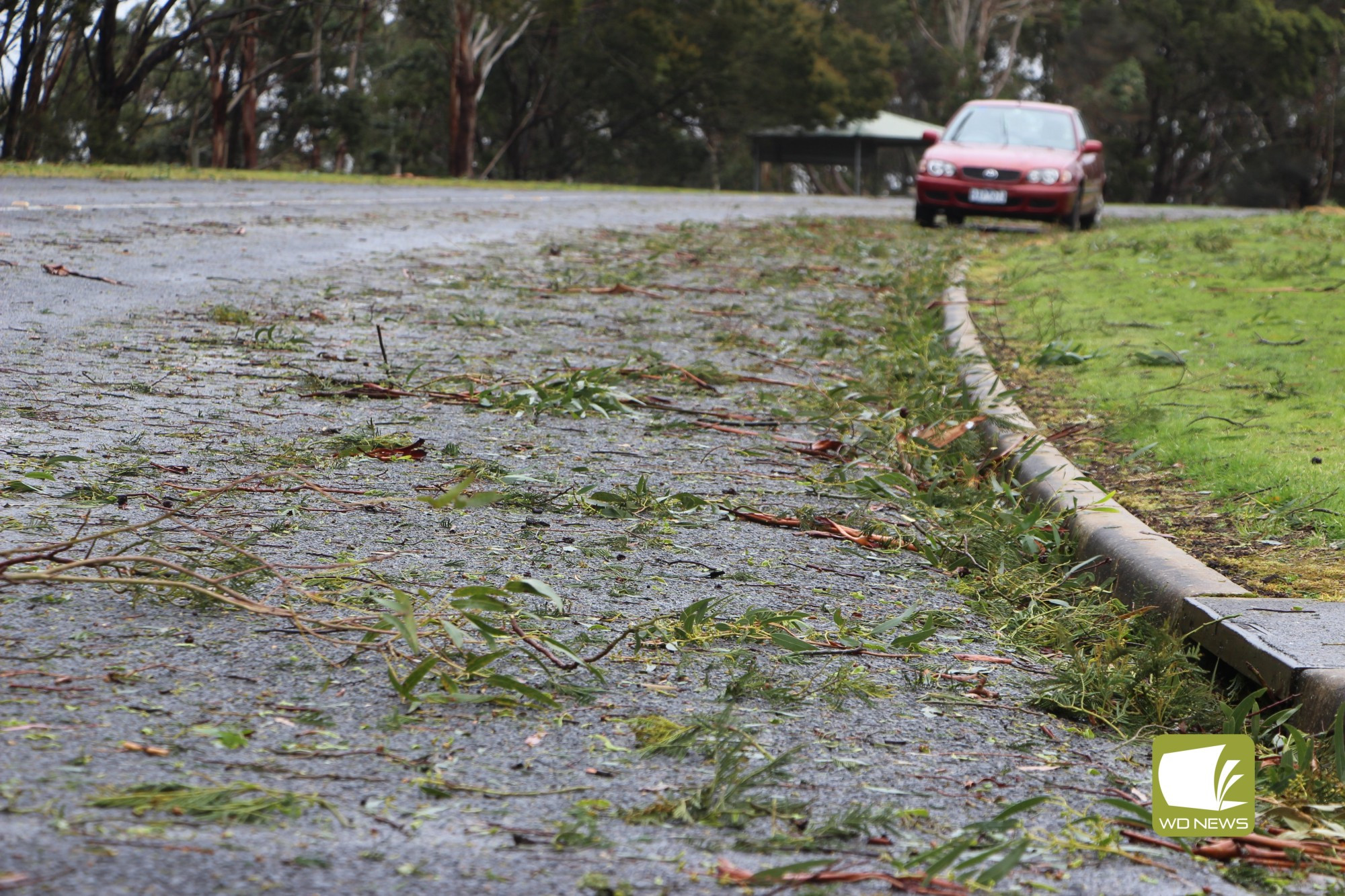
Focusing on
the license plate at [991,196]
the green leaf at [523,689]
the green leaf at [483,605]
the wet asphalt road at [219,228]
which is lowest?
the green leaf at [523,689]

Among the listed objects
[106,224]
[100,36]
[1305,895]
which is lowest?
[1305,895]

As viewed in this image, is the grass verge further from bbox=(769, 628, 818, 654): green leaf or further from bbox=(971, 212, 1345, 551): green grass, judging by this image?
bbox=(769, 628, 818, 654): green leaf

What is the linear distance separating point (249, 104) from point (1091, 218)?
21.3 meters

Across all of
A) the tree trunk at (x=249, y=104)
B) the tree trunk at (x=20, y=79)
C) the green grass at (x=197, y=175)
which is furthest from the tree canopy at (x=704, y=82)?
the green grass at (x=197, y=175)

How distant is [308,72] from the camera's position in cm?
3753

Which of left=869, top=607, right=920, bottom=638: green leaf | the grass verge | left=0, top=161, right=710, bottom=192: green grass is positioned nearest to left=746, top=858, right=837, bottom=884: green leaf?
left=869, top=607, right=920, bottom=638: green leaf

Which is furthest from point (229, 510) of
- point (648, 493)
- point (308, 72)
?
point (308, 72)

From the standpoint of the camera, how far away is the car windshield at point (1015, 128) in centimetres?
1642

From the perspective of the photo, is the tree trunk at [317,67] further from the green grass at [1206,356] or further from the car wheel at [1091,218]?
the green grass at [1206,356]

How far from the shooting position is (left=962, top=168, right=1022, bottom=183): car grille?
15.5 metres

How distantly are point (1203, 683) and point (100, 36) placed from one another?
1051 inches

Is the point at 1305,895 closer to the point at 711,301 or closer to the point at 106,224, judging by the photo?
the point at 711,301

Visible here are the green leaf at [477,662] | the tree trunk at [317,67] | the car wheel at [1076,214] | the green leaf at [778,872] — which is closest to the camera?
the green leaf at [778,872]

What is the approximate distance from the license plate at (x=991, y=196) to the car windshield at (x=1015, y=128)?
1055 mm
